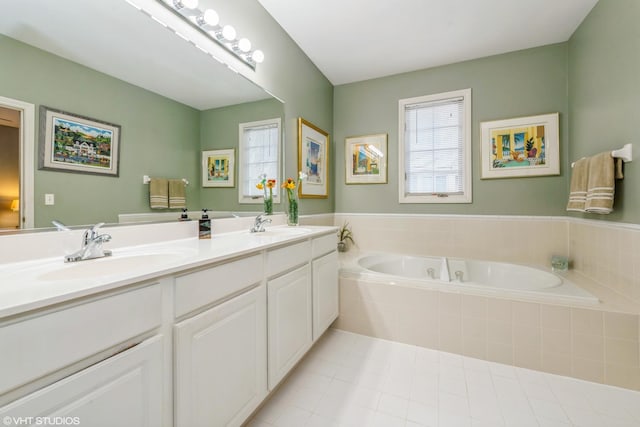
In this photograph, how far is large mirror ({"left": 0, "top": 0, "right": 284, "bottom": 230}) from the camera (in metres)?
0.86

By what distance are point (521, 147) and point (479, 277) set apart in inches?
49.8

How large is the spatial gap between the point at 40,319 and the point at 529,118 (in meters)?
3.31

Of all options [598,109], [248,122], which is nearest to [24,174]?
[248,122]

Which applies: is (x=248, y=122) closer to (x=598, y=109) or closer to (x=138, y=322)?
(x=138, y=322)

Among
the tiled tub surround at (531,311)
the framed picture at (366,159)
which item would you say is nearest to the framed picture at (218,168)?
the tiled tub surround at (531,311)

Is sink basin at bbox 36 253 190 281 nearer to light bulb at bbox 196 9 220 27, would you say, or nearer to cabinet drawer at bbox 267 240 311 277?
cabinet drawer at bbox 267 240 311 277

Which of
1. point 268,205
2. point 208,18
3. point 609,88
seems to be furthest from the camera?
point 268,205

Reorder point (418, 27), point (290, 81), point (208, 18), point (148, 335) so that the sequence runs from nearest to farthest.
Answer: point (148, 335) < point (208, 18) < point (418, 27) < point (290, 81)

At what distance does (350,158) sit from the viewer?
3.13 meters

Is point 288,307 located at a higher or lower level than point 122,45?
lower

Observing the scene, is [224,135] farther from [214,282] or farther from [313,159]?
[313,159]

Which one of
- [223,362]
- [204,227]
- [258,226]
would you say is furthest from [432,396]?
[204,227]

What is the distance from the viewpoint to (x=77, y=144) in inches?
38.8

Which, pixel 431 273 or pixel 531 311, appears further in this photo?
pixel 431 273
